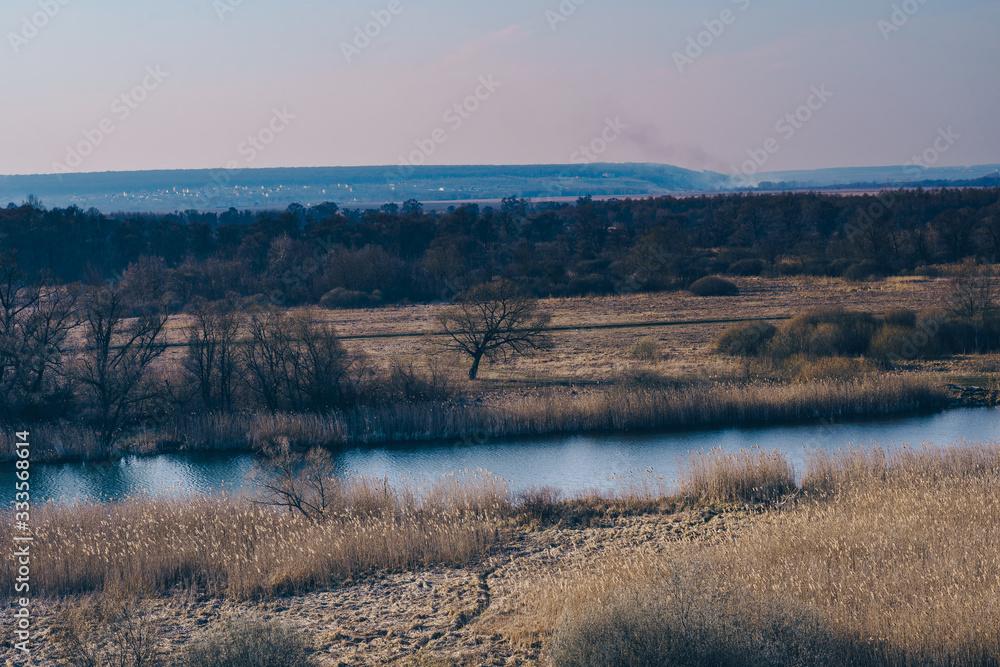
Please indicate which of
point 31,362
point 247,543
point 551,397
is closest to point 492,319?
point 551,397

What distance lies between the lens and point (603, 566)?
1162cm

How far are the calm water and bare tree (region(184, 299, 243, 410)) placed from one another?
334 cm

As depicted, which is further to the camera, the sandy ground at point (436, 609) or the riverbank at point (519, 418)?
the riverbank at point (519, 418)

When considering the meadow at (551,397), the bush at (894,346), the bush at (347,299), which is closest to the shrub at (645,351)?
the meadow at (551,397)

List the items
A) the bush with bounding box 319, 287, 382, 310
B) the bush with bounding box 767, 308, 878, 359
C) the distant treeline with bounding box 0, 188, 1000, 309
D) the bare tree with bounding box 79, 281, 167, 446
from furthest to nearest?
the distant treeline with bounding box 0, 188, 1000, 309, the bush with bounding box 319, 287, 382, 310, the bush with bounding box 767, 308, 878, 359, the bare tree with bounding box 79, 281, 167, 446

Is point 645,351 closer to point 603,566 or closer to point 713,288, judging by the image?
point 713,288

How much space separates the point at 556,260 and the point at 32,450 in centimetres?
4357

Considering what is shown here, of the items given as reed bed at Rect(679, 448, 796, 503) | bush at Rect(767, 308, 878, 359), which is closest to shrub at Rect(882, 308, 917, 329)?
bush at Rect(767, 308, 878, 359)

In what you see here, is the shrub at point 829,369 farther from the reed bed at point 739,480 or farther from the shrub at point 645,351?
the reed bed at point 739,480

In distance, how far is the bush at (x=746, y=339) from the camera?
111ft

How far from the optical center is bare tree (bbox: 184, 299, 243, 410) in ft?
93.5

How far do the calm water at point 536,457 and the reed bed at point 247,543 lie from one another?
201 inches

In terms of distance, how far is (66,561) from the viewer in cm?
1362

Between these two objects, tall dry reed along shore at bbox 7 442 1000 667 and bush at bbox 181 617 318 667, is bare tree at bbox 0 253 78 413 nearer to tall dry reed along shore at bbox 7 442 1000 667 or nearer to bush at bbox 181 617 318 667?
tall dry reed along shore at bbox 7 442 1000 667
